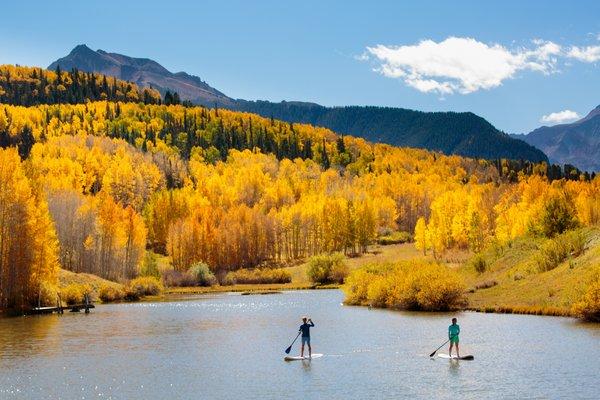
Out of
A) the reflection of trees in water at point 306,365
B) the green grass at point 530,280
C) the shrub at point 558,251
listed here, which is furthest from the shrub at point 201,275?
the reflection of trees in water at point 306,365

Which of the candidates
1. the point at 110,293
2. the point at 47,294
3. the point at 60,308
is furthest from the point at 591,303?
the point at 110,293

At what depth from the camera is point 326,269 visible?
15025cm

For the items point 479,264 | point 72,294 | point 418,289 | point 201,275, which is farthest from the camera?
point 201,275

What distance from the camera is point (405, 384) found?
3759cm

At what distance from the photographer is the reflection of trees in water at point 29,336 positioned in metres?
52.8

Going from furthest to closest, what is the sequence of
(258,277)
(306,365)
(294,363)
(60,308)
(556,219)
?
(258,277)
(556,219)
(60,308)
(294,363)
(306,365)

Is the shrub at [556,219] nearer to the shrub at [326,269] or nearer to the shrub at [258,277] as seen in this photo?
the shrub at [326,269]

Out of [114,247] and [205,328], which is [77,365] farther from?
[114,247]

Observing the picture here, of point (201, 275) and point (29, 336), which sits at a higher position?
point (201, 275)

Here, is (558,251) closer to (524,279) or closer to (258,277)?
(524,279)

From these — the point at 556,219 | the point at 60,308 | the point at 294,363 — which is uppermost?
the point at 556,219

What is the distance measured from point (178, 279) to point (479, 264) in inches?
2883

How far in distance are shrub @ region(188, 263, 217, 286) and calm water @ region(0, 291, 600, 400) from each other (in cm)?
7953

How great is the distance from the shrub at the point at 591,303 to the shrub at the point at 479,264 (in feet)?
131
